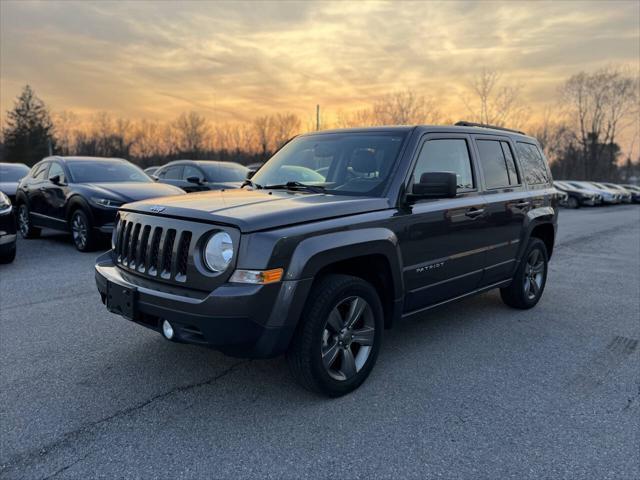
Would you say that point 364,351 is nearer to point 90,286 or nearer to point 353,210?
point 353,210

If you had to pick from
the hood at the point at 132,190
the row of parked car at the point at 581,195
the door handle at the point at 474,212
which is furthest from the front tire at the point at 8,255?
the row of parked car at the point at 581,195

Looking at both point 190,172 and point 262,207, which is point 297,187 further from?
point 190,172

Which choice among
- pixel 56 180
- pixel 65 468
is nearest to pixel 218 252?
pixel 65 468

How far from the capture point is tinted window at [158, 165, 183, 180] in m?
13.0

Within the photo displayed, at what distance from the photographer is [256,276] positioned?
9.02 ft

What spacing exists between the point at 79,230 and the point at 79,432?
6392 mm

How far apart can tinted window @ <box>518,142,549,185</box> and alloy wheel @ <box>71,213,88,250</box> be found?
684 centimetres

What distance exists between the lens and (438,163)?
406 cm

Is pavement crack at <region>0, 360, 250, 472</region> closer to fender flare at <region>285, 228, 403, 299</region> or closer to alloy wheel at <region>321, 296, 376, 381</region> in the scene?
alloy wheel at <region>321, 296, 376, 381</region>

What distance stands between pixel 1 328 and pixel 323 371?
3263 mm

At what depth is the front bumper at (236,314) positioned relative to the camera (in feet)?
9.00

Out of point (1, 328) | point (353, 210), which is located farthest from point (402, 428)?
point (1, 328)

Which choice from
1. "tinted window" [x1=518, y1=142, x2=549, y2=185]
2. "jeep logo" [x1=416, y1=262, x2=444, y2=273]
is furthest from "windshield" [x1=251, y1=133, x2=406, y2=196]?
"tinted window" [x1=518, y1=142, x2=549, y2=185]

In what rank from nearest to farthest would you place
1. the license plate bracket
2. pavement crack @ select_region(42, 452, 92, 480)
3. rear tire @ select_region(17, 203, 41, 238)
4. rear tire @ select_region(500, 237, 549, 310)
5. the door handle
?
pavement crack @ select_region(42, 452, 92, 480)
the license plate bracket
the door handle
rear tire @ select_region(500, 237, 549, 310)
rear tire @ select_region(17, 203, 41, 238)
